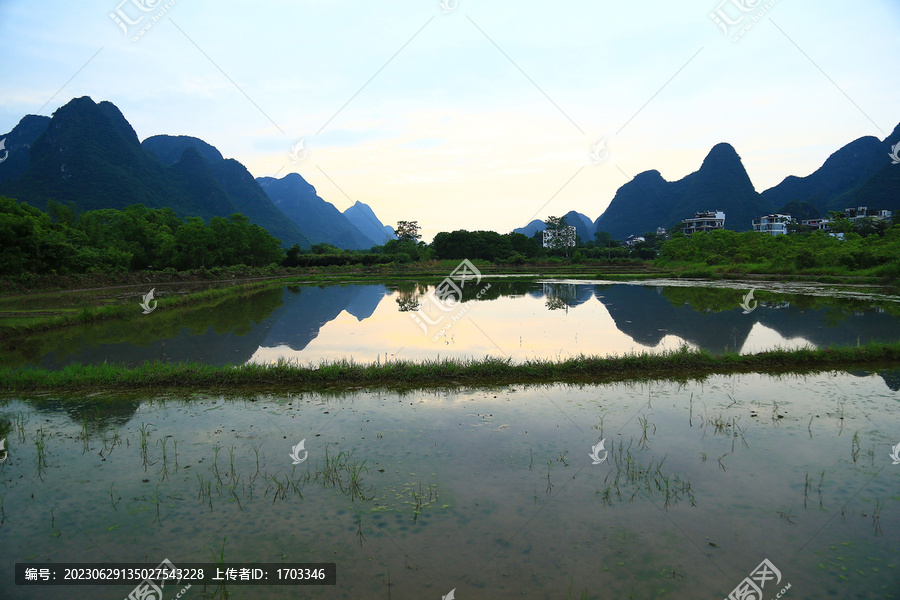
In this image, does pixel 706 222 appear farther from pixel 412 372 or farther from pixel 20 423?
pixel 20 423

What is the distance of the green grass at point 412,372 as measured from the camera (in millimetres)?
8859

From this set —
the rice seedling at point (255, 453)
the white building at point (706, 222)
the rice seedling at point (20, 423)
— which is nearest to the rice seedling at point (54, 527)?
the rice seedling at point (255, 453)

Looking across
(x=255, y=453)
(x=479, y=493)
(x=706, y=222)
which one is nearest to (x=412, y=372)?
(x=255, y=453)

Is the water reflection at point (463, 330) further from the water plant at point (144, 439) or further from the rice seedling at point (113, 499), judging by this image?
the rice seedling at point (113, 499)

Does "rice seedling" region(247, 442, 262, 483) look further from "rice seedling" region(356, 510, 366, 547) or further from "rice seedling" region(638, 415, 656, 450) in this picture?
"rice seedling" region(638, 415, 656, 450)

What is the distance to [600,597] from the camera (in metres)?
3.38

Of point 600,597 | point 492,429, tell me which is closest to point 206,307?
point 492,429

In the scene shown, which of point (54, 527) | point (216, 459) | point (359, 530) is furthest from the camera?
point (216, 459)

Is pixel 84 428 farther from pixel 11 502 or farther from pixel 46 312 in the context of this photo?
pixel 46 312

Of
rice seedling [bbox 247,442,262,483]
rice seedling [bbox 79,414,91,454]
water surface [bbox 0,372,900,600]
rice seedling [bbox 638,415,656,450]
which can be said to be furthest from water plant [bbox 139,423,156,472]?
rice seedling [bbox 638,415,656,450]

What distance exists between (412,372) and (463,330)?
5.65m

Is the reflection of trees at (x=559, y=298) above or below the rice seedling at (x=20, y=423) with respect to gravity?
above

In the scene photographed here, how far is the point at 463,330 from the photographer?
14.7 meters

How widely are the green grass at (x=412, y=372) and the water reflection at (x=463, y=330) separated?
48.3 inches
